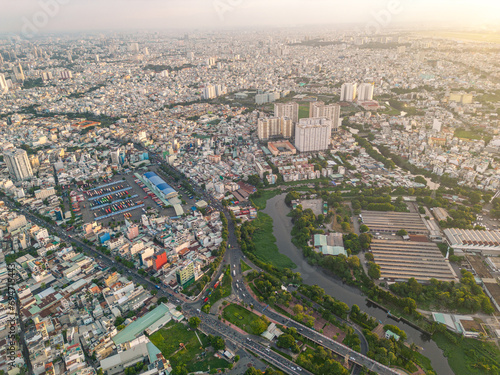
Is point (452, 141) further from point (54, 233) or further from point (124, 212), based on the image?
point (54, 233)

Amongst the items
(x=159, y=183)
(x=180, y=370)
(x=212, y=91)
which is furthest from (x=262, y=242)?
(x=212, y=91)

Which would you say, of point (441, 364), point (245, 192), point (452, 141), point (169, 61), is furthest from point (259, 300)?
point (169, 61)

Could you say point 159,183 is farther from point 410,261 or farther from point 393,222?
point 410,261

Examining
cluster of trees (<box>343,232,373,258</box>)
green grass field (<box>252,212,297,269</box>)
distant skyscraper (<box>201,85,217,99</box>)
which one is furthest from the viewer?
distant skyscraper (<box>201,85,217,99</box>)

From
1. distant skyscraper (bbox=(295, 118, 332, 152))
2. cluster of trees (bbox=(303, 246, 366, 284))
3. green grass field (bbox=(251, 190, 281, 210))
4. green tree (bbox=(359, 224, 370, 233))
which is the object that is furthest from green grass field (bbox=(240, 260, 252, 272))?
distant skyscraper (bbox=(295, 118, 332, 152))

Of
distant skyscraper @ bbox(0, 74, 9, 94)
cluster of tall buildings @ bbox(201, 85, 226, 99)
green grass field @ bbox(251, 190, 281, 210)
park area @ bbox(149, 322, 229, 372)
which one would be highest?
distant skyscraper @ bbox(0, 74, 9, 94)

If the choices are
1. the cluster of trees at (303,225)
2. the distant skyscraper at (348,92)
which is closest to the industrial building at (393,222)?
the cluster of trees at (303,225)

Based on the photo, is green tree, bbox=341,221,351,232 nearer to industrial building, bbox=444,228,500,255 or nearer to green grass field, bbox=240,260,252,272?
industrial building, bbox=444,228,500,255

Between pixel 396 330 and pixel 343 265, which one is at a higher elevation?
pixel 343 265
